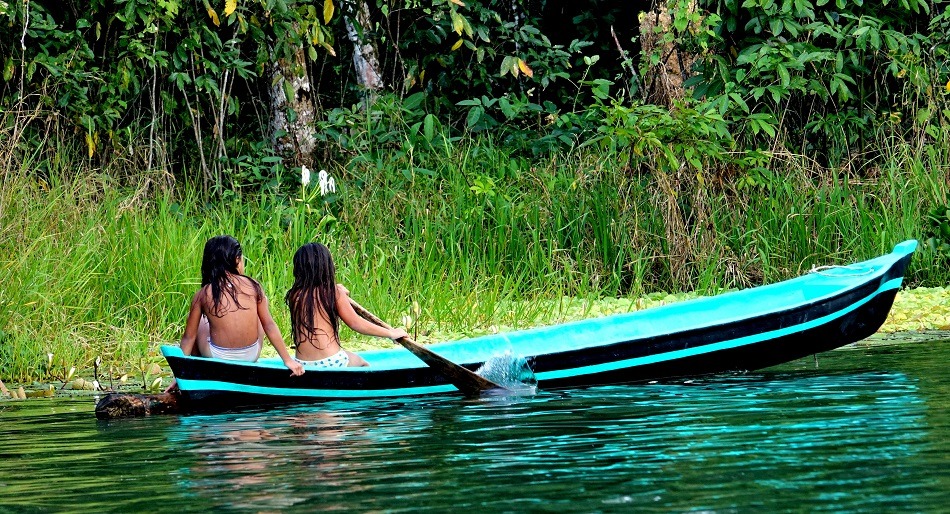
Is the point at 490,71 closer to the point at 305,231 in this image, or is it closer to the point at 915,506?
the point at 305,231

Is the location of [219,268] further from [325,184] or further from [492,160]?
[492,160]

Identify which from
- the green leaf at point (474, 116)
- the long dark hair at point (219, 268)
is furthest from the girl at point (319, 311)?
the green leaf at point (474, 116)

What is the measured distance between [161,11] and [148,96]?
223 centimetres

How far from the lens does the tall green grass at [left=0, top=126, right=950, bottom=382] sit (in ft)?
32.3

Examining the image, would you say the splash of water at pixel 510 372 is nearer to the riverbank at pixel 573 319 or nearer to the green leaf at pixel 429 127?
the riverbank at pixel 573 319

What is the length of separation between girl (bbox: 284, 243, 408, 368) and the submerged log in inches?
34.3

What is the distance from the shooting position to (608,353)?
7996 mm

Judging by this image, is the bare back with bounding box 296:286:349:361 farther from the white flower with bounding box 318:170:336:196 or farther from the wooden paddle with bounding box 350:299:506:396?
the white flower with bounding box 318:170:336:196

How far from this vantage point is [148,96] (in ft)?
46.0

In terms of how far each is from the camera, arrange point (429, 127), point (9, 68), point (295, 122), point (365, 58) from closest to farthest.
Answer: point (9, 68) < point (429, 127) < point (295, 122) < point (365, 58)

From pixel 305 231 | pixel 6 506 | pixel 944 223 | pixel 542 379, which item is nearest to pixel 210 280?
pixel 542 379

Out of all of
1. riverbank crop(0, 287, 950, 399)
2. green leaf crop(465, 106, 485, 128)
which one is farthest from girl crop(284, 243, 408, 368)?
green leaf crop(465, 106, 485, 128)

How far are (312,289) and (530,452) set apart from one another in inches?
108

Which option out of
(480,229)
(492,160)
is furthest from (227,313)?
(492,160)
